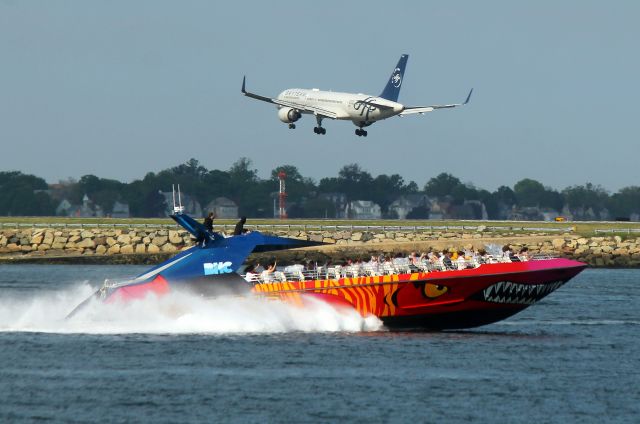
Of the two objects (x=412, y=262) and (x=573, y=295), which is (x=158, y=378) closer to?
(x=412, y=262)

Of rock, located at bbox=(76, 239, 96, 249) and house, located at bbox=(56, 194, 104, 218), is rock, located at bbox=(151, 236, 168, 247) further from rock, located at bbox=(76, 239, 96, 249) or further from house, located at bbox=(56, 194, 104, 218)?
house, located at bbox=(56, 194, 104, 218)

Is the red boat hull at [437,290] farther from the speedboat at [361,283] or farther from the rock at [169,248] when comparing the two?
the rock at [169,248]

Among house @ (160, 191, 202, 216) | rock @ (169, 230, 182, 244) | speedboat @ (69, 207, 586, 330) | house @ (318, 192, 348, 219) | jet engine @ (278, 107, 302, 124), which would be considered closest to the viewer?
speedboat @ (69, 207, 586, 330)

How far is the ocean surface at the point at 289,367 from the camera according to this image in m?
29.1

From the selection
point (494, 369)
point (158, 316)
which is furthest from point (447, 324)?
point (158, 316)

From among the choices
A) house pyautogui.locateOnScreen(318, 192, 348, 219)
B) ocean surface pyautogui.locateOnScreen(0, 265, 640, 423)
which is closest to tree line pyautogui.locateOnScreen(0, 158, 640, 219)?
house pyautogui.locateOnScreen(318, 192, 348, 219)

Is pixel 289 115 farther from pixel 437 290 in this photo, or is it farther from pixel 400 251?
pixel 437 290

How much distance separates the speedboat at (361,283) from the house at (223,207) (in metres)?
143

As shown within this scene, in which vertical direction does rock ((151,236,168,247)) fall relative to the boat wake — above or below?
above

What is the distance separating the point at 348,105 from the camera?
3477 inches

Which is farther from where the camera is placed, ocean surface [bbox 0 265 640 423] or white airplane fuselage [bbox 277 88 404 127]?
white airplane fuselage [bbox 277 88 404 127]

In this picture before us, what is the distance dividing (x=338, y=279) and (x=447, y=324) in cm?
351

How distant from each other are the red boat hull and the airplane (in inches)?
1861

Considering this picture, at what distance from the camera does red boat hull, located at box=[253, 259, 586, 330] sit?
3794 centimetres
